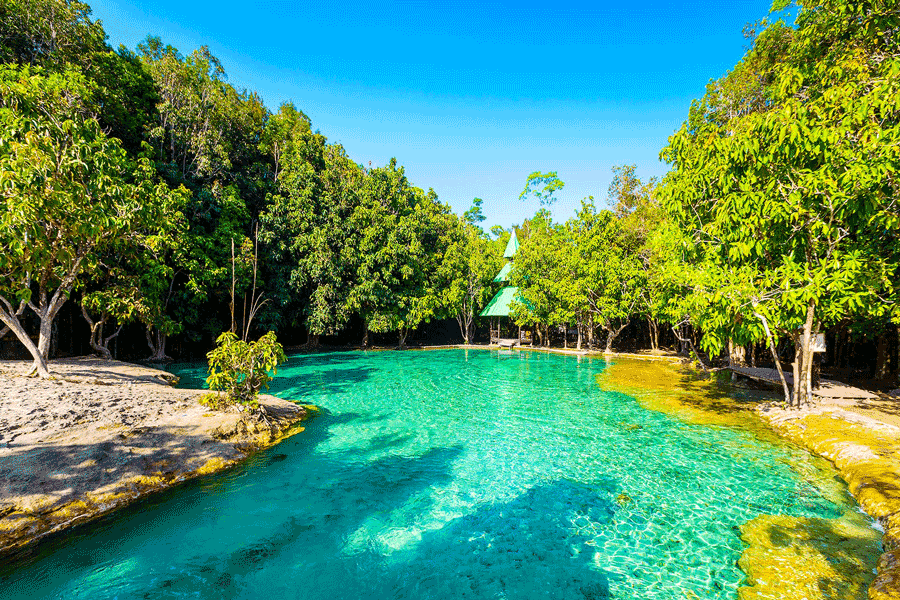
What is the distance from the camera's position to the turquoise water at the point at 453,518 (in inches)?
135

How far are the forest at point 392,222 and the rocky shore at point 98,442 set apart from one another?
2076 mm

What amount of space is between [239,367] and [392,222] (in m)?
15.9

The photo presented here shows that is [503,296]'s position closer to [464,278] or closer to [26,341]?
[464,278]

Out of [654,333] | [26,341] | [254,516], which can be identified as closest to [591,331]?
[654,333]

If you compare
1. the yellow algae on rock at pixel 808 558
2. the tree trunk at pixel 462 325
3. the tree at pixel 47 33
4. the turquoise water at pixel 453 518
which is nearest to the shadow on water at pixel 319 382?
the turquoise water at pixel 453 518

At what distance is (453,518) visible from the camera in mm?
4594

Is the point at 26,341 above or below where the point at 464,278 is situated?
below

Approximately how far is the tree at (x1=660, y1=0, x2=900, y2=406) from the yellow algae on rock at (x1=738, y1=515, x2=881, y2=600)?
328cm

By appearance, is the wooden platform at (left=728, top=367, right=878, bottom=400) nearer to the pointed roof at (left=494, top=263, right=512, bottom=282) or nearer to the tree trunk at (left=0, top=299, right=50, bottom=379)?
the pointed roof at (left=494, top=263, right=512, bottom=282)

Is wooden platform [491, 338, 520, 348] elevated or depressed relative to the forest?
depressed

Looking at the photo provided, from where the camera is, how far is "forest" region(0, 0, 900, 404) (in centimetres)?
595

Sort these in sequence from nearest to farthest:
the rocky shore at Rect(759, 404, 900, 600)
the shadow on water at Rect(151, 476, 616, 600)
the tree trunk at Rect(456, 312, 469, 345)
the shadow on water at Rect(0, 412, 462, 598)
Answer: the rocky shore at Rect(759, 404, 900, 600)
the shadow on water at Rect(151, 476, 616, 600)
the shadow on water at Rect(0, 412, 462, 598)
the tree trunk at Rect(456, 312, 469, 345)

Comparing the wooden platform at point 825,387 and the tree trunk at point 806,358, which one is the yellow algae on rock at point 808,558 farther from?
the wooden platform at point 825,387

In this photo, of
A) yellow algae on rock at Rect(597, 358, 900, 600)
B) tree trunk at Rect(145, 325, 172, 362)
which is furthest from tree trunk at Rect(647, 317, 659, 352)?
tree trunk at Rect(145, 325, 172, 362)
